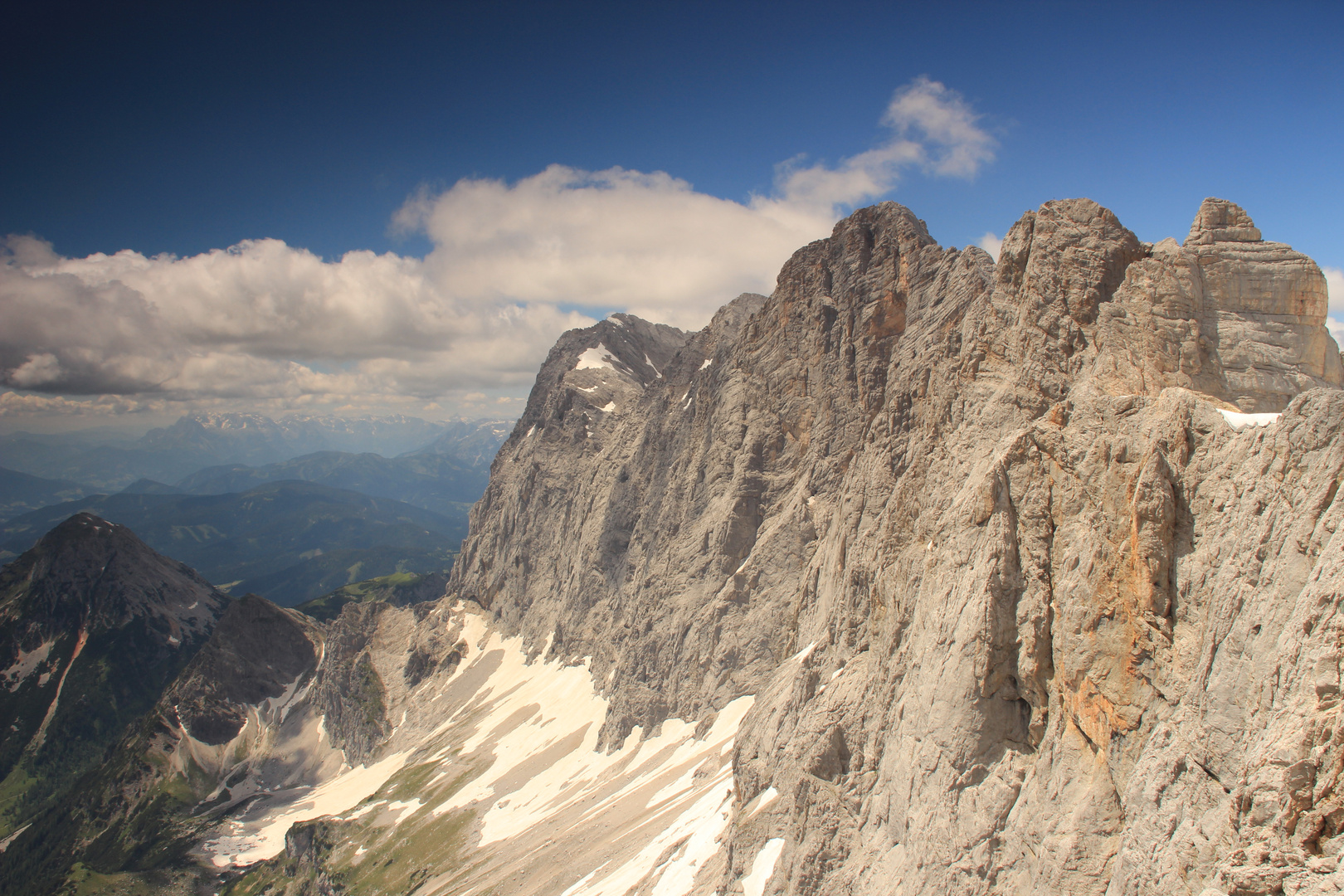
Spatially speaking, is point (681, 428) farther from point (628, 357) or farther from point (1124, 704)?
point (1124, 704)

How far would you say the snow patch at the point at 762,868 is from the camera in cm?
3494

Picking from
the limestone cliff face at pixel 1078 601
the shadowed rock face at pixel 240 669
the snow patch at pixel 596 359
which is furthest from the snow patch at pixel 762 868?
the shadowed rock face at pixel 240 669

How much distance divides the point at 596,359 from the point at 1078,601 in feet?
444

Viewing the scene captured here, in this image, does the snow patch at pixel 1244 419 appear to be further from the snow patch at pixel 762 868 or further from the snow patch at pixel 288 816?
the snow patch at pixel 288 816

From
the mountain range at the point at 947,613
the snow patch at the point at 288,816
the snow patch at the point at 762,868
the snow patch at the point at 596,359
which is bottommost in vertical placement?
the snow patch at the point at 288,816

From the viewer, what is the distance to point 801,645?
5384 centimetres

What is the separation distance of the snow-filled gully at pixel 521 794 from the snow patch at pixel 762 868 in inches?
296

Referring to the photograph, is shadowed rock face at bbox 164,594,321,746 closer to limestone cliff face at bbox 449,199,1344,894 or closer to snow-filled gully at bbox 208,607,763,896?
snow-filled gully at bbox 208,607,763,896

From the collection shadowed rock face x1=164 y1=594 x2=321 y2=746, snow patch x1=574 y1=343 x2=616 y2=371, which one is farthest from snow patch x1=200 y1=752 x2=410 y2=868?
snow patch x1=574 y1=343 x2=616 y2=371

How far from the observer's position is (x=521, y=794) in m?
87.9

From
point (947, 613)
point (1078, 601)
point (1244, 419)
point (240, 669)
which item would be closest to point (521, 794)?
point (947, 613)

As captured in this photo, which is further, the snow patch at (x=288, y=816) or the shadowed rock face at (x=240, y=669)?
the shadowed rock face at (x=240, y=669)

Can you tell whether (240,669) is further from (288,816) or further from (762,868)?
(762,868)

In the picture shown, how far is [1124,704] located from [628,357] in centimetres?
14289
